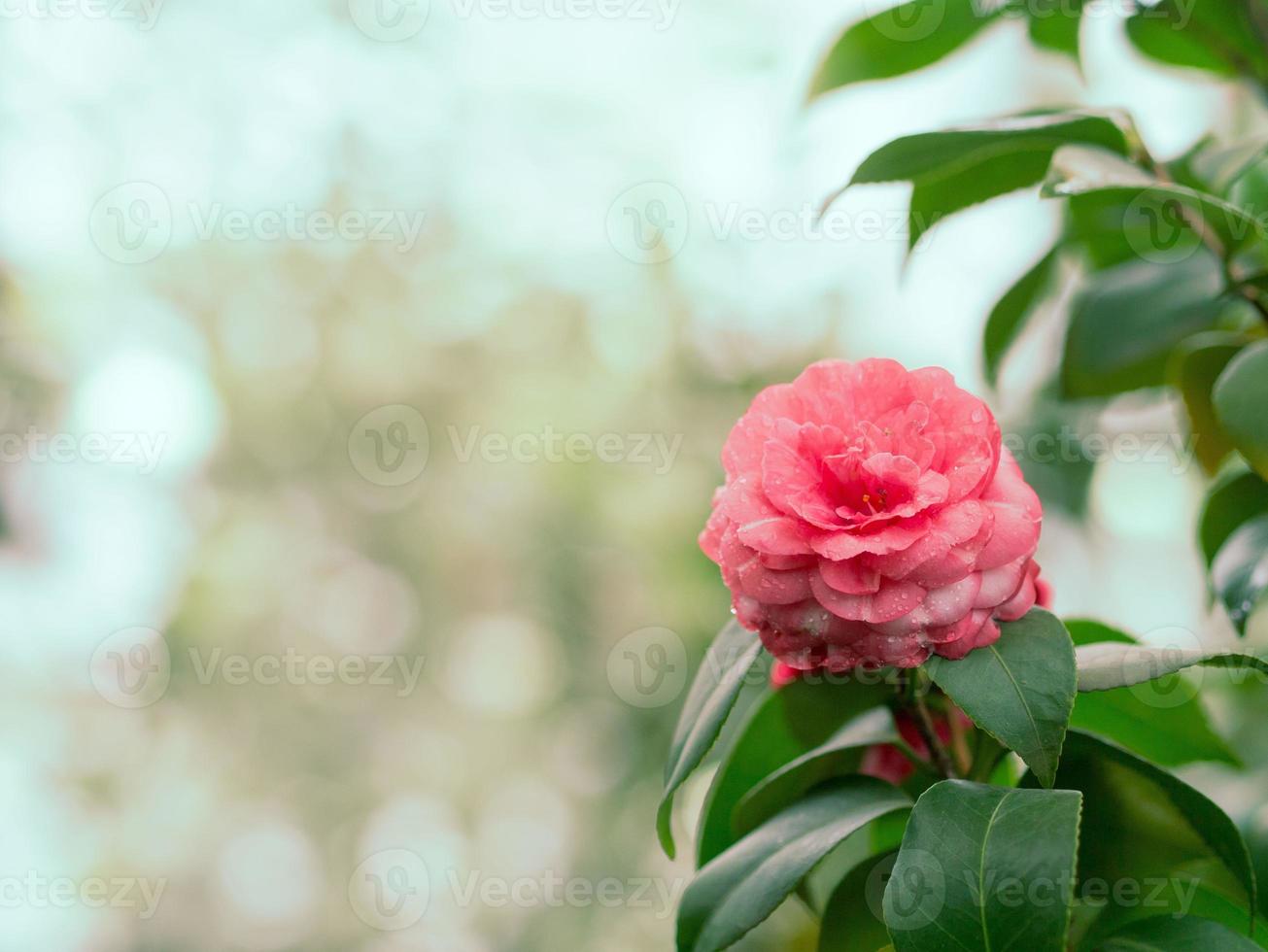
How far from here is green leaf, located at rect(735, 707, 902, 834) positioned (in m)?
0.55

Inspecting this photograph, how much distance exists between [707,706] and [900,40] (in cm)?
Result: 46

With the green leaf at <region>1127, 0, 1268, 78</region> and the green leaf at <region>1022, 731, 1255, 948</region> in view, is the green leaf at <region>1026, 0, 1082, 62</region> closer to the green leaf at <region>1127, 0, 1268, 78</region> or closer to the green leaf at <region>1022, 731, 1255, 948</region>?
the green leaf at <region>1127, 0, 1268, 78</region>

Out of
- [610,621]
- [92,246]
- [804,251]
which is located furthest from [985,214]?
[92,246]

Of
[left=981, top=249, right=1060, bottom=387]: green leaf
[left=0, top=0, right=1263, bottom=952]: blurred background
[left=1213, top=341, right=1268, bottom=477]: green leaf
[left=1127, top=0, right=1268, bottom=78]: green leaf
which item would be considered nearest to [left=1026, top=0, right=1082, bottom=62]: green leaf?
[left=1127, top=0, right=1268, bottom=78]: green leaf

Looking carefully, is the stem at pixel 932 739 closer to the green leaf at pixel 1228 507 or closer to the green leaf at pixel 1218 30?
the green leaf at pixel 1228 507

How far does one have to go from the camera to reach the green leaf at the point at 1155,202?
479mm

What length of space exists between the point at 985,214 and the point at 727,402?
78 cm

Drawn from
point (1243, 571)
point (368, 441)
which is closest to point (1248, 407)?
point (1243, 571)

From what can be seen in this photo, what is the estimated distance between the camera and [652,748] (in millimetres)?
2822

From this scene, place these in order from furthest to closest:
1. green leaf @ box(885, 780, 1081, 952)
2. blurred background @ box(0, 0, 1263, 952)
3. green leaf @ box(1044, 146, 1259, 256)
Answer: blurred background @ box(0, 0, 1263, 952)
green leaf @ box(1044, 146, 1259, 256)
green leaf @ box(885, 780, 1081, 952)

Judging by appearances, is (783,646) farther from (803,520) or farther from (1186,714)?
(1186,714)

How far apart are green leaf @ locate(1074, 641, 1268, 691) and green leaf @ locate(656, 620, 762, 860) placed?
5.8 inches

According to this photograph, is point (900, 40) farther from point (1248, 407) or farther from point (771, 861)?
point (771, 861)

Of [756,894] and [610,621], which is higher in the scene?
[756,894]
